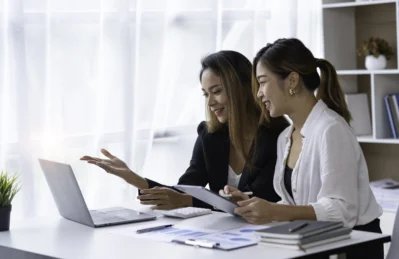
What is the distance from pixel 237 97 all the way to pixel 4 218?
114 cm

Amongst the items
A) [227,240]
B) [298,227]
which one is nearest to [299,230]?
[298,227]

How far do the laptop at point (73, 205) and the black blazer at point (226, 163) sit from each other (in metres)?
0.39

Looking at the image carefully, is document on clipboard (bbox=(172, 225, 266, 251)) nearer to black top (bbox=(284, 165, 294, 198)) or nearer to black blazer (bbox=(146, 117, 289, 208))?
black top (bbox=(284, 165, 294, 198))

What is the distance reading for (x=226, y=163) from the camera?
3496 mm

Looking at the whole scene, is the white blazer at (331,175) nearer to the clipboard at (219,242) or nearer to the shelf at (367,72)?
the clipboard at (219,242)

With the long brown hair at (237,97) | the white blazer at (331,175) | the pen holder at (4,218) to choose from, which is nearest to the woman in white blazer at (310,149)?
the white blazer at (331,175)

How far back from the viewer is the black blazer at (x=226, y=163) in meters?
3.36

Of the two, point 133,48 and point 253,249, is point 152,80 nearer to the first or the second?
point 133,48

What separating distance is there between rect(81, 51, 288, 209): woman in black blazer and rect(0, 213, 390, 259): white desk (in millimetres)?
398

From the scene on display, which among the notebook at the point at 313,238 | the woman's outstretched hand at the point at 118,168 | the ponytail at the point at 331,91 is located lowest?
the notebook at the point at 313,238

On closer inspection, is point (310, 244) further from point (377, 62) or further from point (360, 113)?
point (360, 113)

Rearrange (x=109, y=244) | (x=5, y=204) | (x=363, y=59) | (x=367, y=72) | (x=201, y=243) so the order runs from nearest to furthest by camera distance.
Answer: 1. (x=201, y=243)
2. (x=109, y=244)
3. (x=5, y=204)
4. (x=367, y=72)
5. (x=363, y=59)

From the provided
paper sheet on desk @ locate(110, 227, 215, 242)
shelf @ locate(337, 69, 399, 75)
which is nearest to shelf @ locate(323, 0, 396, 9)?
shelf @ locate(337, 69, 399, 75)

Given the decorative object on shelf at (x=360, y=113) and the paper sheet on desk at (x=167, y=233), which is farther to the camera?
the decorative object on shelf at (x=360, y=113)
